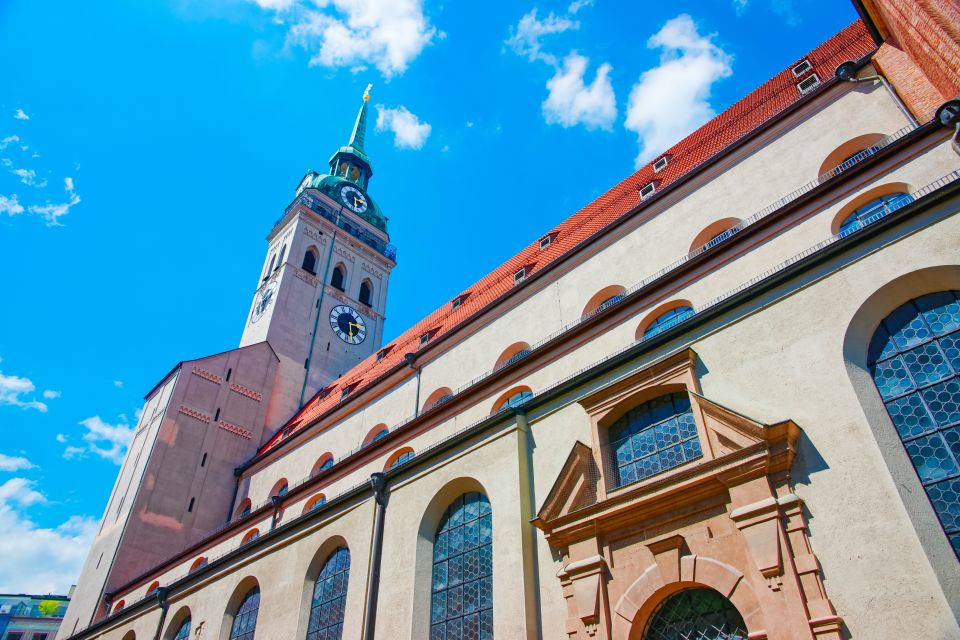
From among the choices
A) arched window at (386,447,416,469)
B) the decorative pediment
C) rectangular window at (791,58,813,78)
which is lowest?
the decorative pediment

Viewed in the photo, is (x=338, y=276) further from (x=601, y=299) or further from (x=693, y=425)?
(x=693, y=425)

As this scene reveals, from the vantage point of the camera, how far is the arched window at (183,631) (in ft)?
56.8

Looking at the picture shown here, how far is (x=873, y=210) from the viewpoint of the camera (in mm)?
11883

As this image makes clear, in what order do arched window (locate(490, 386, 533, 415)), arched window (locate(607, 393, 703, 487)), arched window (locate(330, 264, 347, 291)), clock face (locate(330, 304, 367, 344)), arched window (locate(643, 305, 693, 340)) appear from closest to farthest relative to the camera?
arched window (locate(607, 393, 703, 487)), arched window (locate(643, 305, 693, 340)), arched window (locate(490, 386, 533, 415)), clock face (locate(330, 304, 367, 344)), arched window (locate(330, 264, 347, 291))

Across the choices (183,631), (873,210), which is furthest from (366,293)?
(873,210)

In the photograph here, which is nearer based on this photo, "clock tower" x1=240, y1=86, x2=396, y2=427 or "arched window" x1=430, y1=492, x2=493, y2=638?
"arched window" x1=430, y1=492, x2=493, y2=638

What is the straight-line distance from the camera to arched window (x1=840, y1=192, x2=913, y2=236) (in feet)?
38.0

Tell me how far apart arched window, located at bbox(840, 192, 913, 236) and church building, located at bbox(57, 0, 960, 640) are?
5cm

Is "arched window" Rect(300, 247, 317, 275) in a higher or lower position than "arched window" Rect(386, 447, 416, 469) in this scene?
higher

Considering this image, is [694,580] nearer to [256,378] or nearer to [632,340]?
[632,340]

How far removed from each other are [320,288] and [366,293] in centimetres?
351

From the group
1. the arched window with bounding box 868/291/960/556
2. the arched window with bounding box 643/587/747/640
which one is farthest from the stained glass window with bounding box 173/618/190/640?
the arched window with bounding box 868/291/960/556

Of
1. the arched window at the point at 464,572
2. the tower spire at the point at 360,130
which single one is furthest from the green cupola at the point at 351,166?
the arched window at the point at 464,572

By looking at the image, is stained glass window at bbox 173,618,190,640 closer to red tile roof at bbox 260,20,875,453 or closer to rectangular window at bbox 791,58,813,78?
red tile roof at bbox 260,20,875,453
